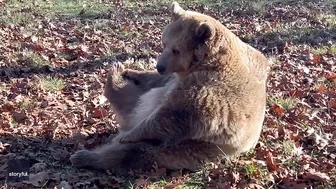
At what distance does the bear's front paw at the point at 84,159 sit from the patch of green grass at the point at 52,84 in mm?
2804

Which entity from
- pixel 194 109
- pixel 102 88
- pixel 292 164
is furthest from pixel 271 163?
pixel 102 88

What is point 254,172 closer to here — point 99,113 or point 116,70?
point 116,70

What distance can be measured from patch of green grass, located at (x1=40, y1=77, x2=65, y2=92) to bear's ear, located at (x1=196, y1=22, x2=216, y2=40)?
3.51 m

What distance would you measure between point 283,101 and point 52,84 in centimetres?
344

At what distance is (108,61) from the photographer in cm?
990

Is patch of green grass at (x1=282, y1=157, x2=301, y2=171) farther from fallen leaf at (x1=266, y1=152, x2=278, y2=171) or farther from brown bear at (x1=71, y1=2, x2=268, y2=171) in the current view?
brown bear at (x1=71, y1=2, x2=268, y2=171)

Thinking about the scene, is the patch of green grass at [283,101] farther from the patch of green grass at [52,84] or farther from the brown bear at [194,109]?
the patch of green grass at [52,84]

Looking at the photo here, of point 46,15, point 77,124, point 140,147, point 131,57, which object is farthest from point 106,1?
point 140,147

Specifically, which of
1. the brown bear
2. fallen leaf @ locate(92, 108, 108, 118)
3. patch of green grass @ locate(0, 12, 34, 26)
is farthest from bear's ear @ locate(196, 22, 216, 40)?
patch of green grass @ locate(0, 12, 34, 26)

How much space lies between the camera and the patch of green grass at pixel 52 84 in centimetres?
788

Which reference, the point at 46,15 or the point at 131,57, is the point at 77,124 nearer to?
the point at 131,57

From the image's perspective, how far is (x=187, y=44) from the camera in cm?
506

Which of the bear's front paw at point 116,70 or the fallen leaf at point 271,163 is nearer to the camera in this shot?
the fallen leaf at point 271,163

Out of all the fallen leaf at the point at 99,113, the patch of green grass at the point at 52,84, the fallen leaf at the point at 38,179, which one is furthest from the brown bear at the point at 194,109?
the patch of green grass at the point at 52,84
